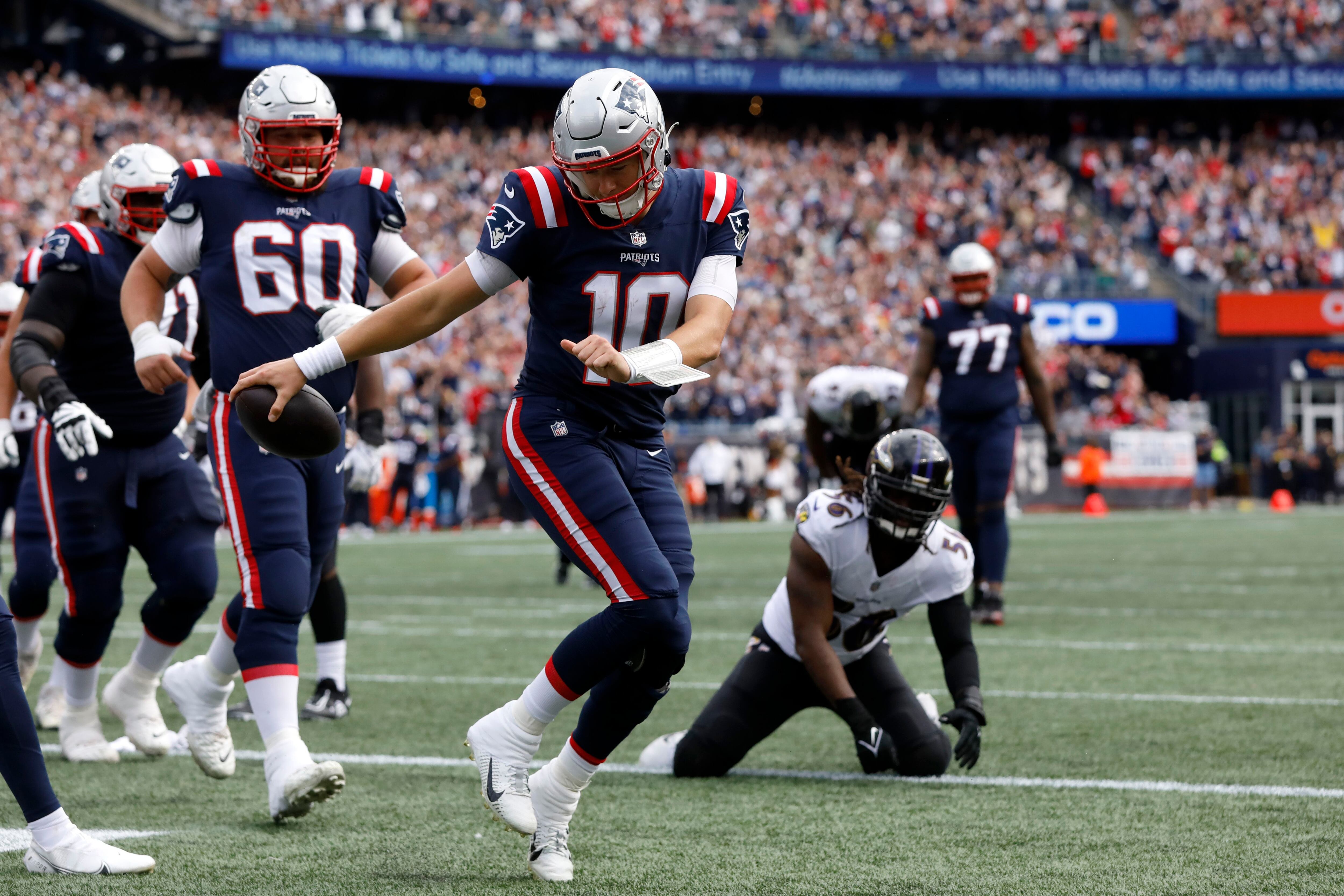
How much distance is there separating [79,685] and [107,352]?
3.29 feet

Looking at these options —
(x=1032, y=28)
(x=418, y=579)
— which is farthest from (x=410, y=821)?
(x=1032, y=28)

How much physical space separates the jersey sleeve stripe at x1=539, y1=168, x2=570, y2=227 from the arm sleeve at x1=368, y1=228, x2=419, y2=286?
1091 mm

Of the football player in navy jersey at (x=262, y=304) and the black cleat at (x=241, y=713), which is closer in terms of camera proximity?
the football player in navy jersey at (x=262, y=304)

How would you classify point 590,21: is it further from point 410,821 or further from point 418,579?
point 410,821

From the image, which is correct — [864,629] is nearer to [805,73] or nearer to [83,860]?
[83,860]

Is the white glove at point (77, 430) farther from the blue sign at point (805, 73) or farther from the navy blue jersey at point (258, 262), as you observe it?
the blue sign at point (805, 73)

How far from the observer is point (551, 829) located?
3326mm

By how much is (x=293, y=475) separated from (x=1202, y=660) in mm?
4387

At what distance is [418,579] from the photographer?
38.3ft

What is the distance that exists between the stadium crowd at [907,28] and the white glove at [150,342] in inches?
1060

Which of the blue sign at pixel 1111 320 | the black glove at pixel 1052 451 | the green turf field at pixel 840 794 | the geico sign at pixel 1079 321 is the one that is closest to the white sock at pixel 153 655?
the green turf field at pixel 840 794

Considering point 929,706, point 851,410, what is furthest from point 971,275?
point 929,706

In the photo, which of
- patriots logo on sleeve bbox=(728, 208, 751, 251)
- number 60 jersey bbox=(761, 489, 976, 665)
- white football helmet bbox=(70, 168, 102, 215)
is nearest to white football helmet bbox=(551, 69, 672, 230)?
patriots logo on sleeve bbox=(728, 208, 751, 251)

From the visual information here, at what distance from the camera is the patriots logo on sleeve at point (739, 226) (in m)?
3.52
